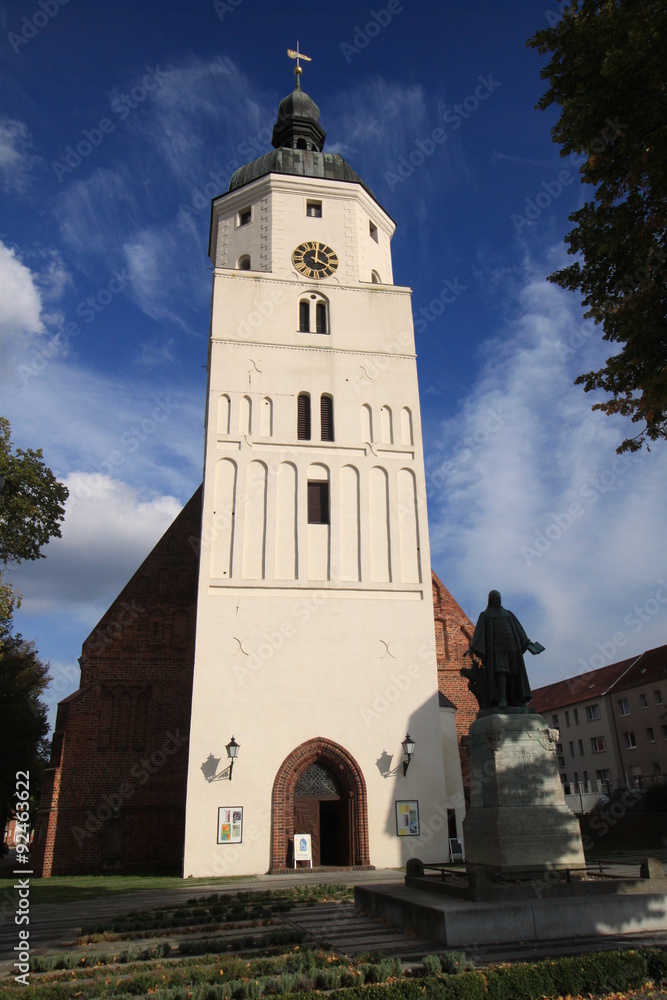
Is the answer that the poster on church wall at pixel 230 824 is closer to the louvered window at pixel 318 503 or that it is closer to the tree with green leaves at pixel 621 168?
the louvered window at pixel 318 503

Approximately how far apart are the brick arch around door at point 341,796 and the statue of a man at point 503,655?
8415 mm

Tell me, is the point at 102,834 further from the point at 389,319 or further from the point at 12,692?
the point at 389,319

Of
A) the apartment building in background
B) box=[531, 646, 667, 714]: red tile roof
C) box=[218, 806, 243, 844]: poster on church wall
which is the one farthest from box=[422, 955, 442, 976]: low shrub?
box=[531, 646, 667, 714]: red tile roof

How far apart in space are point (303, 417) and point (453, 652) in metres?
8.57

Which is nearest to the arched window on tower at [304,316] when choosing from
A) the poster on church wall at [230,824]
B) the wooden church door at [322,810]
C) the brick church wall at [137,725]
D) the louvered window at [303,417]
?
the louvered window at [303,417]

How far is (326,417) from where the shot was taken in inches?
837

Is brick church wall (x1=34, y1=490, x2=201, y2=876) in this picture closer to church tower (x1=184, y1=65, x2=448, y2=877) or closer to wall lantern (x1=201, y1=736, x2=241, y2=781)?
wall lantern (x1=201, y1=736, x2=241, y2=781)

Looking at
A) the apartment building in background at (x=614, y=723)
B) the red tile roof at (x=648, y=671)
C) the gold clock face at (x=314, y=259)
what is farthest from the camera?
the red tile roof at (x=648, y=671)

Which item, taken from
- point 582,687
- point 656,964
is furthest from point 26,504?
point 582,687

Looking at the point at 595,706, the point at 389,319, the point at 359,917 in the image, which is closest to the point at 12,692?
the point at 389,319

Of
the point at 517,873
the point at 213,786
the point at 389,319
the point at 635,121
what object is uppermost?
the point at 389,319

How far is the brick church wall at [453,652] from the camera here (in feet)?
68.7

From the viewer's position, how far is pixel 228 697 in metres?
17.3

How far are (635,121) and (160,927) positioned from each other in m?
10.9
